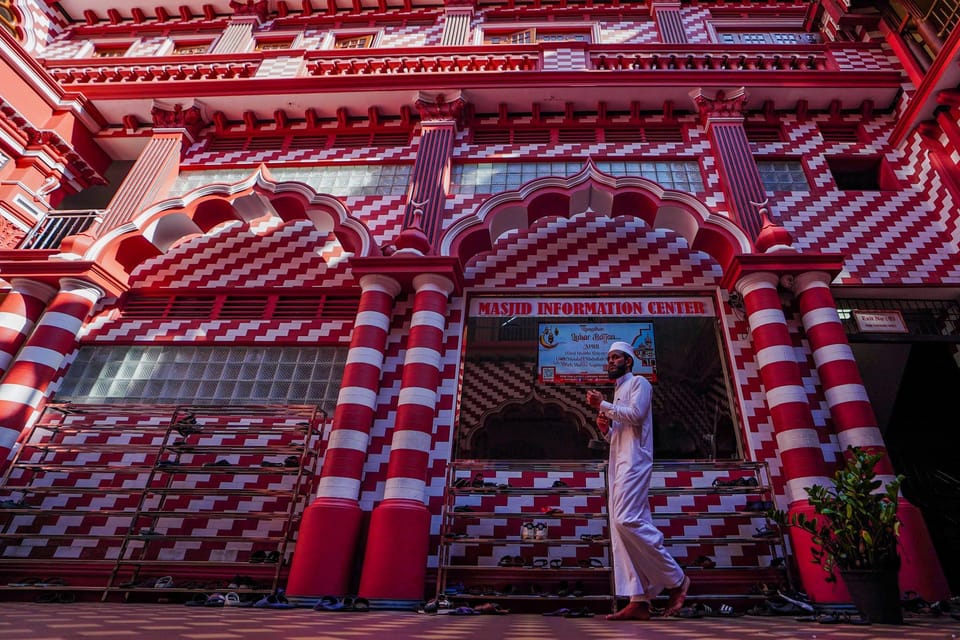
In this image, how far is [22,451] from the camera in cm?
782

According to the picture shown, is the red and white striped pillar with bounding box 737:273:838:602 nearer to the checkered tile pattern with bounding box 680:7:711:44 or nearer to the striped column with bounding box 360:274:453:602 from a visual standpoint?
the striped column with bounding box 360:274:453:602

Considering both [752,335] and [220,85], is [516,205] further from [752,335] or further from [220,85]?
[220,85]

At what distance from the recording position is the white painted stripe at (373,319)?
309 inches

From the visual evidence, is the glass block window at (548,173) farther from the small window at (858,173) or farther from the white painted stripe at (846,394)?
the white painted stripe at (846,394)

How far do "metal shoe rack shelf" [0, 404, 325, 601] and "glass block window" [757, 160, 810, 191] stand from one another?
9178mm

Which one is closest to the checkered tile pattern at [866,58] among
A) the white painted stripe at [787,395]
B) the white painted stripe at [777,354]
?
the white painted stripe at [777,354]

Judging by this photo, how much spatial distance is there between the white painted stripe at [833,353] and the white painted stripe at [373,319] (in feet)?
20.5

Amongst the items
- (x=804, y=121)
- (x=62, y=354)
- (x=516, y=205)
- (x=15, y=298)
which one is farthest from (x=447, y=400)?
(x=804, y=121)

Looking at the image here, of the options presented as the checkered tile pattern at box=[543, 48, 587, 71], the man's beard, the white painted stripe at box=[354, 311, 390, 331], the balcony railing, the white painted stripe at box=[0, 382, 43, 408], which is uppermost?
the checkered tile pattern at box=[543, 48, 587, 71]

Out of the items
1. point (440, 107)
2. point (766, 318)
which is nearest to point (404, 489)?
point (766, 318)

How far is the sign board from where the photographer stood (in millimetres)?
8211

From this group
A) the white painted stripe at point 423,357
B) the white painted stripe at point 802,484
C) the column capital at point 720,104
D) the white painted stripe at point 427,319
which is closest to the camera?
the white painted stripe at point 802,484

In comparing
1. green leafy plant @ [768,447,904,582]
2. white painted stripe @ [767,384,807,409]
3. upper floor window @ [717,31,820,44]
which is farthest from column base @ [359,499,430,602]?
upper floor window @ [717,31,820,44]

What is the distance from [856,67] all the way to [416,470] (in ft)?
41.2
